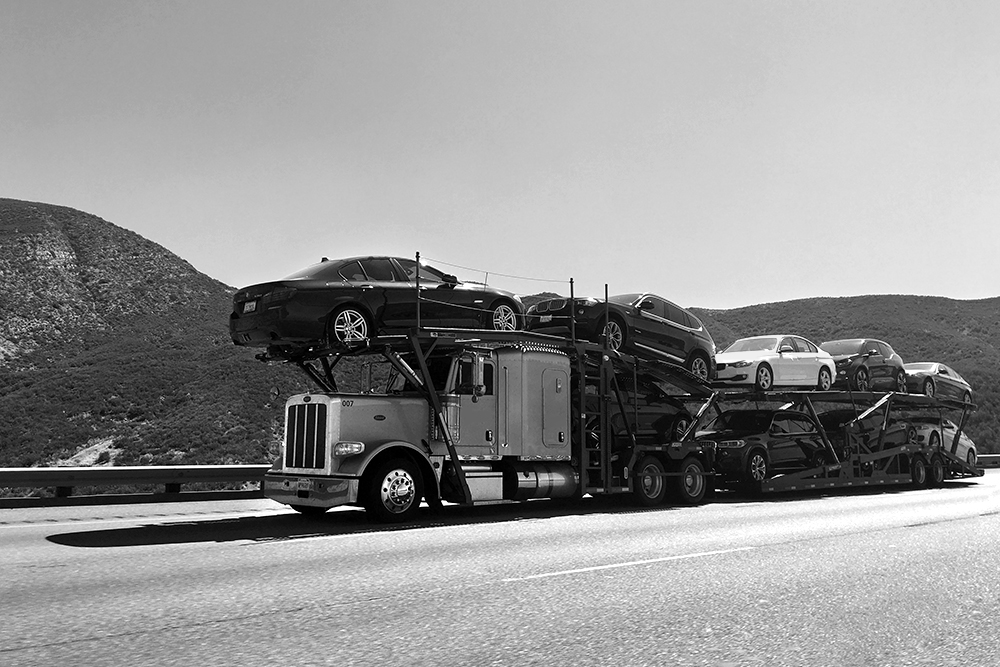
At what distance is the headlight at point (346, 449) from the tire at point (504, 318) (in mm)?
3535

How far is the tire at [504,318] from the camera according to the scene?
14.7 m

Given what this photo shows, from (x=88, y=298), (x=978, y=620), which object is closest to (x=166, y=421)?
(x=88, y=298)

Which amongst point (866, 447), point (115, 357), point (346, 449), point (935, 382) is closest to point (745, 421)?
point (866, 447)

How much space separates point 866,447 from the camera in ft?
66.3

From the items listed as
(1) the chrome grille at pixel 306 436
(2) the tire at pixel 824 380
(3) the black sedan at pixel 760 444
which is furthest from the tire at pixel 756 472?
(1) the chrome grille at pixel 306 436

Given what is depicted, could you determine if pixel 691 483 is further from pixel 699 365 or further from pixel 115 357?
pixel 115 357

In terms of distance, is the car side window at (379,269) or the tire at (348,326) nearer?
the tire at (348,326)

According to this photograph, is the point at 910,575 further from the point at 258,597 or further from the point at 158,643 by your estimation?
the point at 158,643

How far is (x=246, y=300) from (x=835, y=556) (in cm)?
841

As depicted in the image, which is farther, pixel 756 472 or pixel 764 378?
pixel 764 378

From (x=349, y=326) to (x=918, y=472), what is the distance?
46.9 feet

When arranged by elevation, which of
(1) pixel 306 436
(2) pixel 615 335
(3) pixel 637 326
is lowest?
(1) pixel 306 436

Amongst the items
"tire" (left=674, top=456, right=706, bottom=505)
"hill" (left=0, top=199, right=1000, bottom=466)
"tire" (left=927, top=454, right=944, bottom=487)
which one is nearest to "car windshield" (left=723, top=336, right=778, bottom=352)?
"tire" (left=674, top=456, right=706, bottom=505)

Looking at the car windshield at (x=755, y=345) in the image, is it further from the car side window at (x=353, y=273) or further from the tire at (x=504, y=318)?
the car side window at (x=353, y=273)
